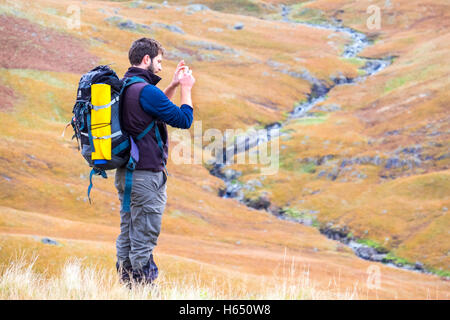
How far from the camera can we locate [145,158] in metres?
9.05

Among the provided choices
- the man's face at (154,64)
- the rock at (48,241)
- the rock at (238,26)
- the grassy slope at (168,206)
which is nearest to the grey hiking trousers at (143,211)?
the man's face at (154,64)

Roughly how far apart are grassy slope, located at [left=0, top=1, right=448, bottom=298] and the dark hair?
216 inches

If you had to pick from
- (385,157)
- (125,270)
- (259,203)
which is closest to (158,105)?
(125,270)

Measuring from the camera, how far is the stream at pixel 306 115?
158ft

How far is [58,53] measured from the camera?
253 ft

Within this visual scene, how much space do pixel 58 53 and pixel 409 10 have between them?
111 m

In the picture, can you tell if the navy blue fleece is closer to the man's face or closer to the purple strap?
the purple strap

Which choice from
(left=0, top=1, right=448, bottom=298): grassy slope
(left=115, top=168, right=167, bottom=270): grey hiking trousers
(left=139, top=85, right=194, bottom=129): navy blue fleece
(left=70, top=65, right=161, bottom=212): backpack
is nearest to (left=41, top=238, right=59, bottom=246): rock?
(left=0, top=1, right=448, bottom=298): grassy slope

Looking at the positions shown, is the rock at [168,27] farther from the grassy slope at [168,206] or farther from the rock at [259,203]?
the rock at [259,203]

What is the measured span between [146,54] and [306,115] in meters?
A: 78.9

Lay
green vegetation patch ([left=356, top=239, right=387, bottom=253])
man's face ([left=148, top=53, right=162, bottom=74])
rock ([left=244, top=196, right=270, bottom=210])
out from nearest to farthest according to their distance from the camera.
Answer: man's face ([left=148, top=53, right=162, bottom=74]), green vegetation patch ([left=356, top=239, right=387, bottom=253]), rock ([left=244, top=196, right=270, bottom=210])

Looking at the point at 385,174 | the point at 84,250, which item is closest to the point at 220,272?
the point at 84,250

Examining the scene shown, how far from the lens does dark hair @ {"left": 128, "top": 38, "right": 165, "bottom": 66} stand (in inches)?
367
